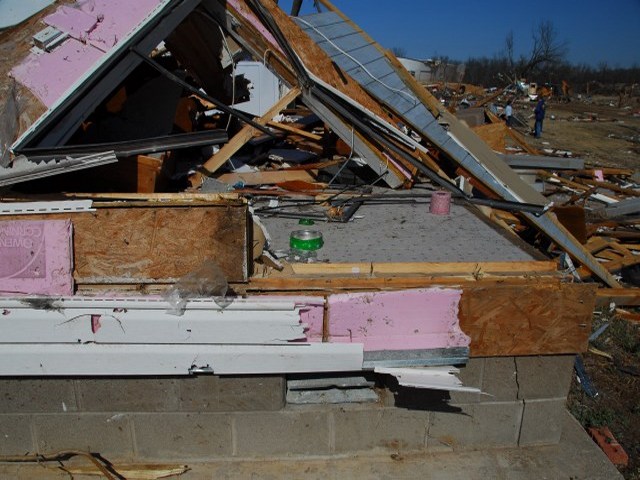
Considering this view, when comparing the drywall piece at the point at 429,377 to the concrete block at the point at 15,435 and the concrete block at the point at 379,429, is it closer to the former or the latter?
the concrete block at the point at 379,429

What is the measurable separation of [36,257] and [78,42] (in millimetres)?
1498

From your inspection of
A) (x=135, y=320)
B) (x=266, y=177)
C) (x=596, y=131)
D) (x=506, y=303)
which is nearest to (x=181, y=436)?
(x=135, y=320)

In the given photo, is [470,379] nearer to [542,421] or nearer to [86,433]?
[542,421]

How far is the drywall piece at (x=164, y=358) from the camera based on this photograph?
2592 millimetres

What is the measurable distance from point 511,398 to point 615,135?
82.6 ft

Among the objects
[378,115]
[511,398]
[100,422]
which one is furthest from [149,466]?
[378,115]

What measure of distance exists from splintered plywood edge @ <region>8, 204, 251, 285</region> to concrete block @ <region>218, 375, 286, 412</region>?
0.59m

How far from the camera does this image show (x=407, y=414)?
296cm

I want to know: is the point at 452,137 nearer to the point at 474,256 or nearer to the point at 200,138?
the point at 474,256

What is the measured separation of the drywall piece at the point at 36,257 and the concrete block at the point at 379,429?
1.70 metres

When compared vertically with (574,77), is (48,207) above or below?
below

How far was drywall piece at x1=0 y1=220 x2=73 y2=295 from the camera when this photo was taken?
2.55 m

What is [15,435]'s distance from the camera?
113 inches

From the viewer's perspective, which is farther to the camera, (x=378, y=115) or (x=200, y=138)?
(x=378, y=115)
